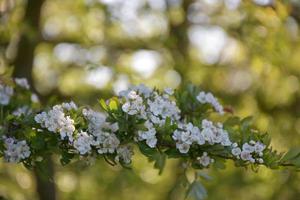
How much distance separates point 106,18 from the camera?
331cm

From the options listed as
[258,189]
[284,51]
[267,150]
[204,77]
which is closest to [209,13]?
[204,77]

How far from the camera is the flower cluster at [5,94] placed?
2.28 metres

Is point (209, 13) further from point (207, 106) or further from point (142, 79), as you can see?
point (207, 106)

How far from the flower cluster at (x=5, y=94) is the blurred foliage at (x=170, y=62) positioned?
871 mm

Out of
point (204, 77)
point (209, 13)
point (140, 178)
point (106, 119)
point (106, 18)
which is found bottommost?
point (140, 178)

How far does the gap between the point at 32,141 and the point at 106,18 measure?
1.56 meters

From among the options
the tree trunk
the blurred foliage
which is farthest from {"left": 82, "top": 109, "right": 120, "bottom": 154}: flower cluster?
the tree trunk

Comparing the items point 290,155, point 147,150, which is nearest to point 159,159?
point 147,150

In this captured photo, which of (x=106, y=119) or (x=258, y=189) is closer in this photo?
(x=106, y=119)

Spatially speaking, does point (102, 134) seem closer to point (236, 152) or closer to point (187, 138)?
point (187, 138)

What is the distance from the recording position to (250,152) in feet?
6.05

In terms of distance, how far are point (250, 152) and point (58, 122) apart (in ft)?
1.87

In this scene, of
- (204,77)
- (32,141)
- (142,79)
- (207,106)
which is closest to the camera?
(32,141)

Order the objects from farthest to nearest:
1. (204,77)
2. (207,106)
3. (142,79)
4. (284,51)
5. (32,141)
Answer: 1. (204,77)
2. (142,79)
3. (284,51)
4. (207,106)
5. (32,141)
